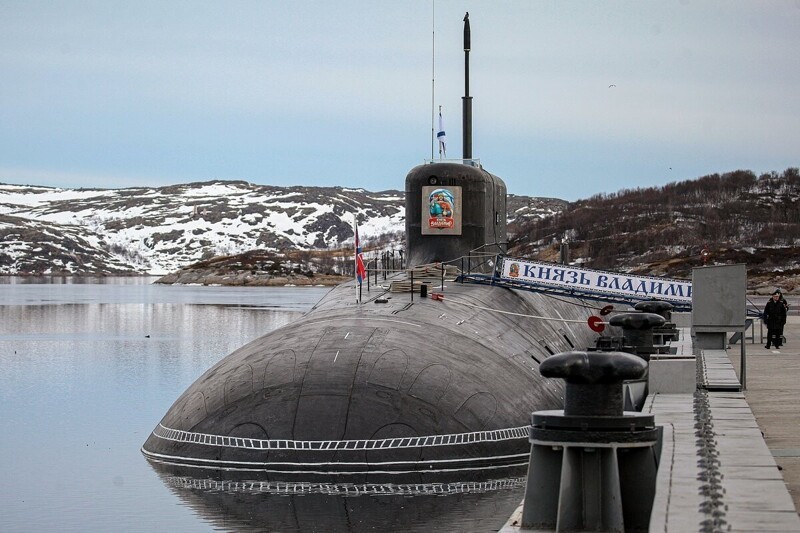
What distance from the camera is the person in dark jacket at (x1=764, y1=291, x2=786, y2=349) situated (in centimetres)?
2864

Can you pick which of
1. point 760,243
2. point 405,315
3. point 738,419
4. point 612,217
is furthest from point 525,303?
point 612,217

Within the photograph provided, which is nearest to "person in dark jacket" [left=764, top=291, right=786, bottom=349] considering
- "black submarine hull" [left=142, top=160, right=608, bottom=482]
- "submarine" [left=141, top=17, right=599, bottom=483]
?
"submarine" [left=141, top=17, right=599, bottom=483]

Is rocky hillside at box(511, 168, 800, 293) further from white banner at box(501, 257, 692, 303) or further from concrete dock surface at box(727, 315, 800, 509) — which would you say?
concrete dock surface at box(727, 315, 800, 509)

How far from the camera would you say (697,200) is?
570 feet

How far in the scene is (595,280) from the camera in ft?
99.2

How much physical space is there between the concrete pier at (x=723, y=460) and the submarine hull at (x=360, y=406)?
2982mm

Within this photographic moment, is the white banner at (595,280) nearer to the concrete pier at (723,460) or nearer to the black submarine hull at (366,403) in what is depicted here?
Result: the black submarine hull at (366,403)

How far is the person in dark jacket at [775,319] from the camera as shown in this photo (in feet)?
94.0

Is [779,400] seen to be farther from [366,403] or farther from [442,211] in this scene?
[442,211]

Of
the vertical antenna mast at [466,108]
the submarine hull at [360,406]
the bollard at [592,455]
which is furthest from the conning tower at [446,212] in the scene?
the bollard at [592,455]

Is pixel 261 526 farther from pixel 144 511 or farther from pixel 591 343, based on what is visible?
pixel 591 343

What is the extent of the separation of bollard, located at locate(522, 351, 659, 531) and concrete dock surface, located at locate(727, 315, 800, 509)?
5.64ft

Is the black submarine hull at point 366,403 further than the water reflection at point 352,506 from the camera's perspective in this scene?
Yes

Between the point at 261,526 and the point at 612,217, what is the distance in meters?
157
